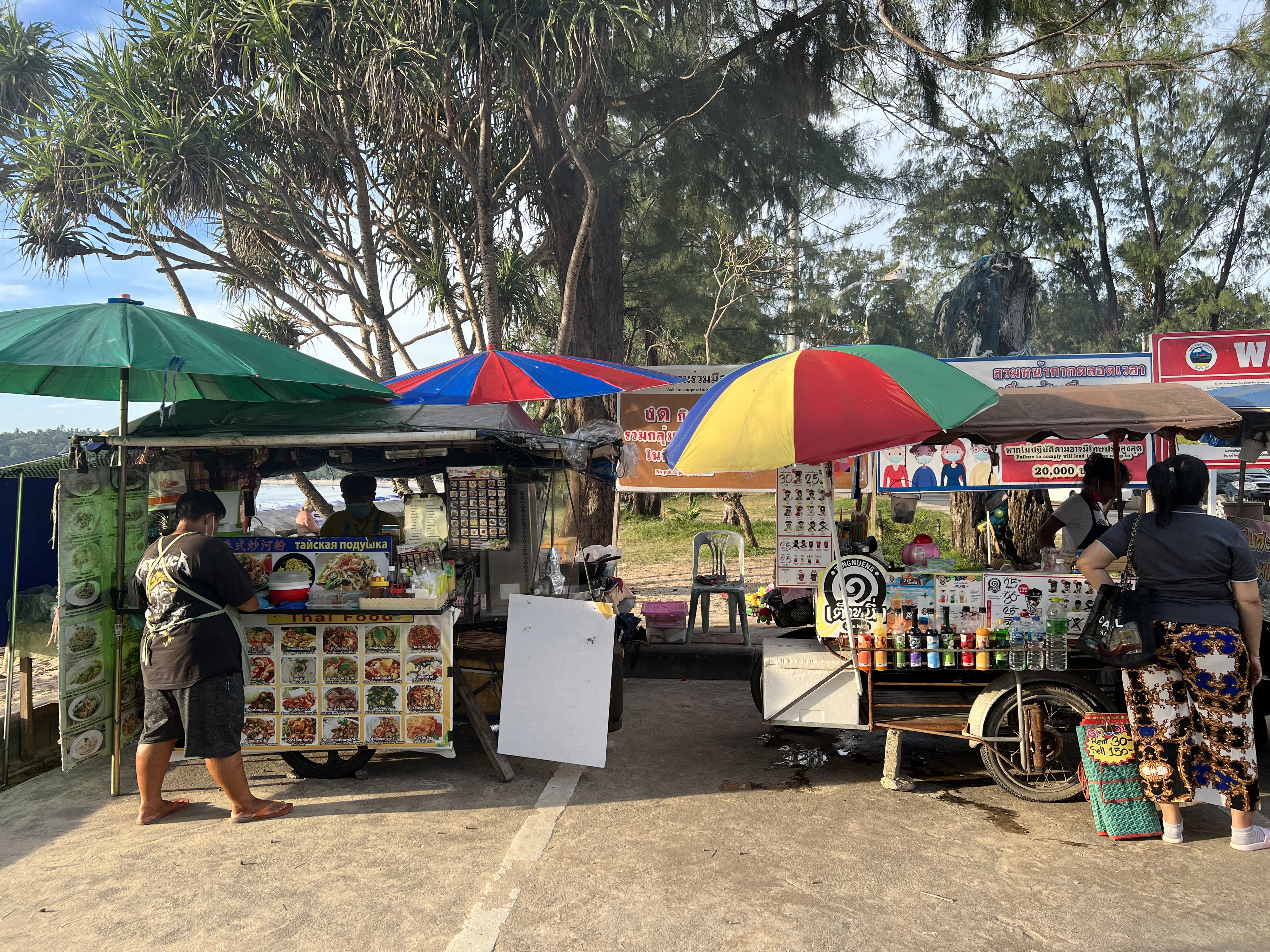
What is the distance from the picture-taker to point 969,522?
1062 centimetres

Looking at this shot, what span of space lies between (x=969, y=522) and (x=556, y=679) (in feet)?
24.9

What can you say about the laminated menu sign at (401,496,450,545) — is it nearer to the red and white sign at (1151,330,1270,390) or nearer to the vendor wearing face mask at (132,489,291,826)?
the vendor wearing face mask at (132,489,291,826)

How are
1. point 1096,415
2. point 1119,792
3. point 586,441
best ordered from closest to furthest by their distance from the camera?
point 1119,792 → point 1096,415 → point 586,441

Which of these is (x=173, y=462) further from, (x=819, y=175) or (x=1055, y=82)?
(x=1055, y=82)

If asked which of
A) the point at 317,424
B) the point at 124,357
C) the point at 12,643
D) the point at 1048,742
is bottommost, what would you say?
the point at 1048,742

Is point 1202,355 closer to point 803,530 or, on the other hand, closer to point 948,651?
point 803,530

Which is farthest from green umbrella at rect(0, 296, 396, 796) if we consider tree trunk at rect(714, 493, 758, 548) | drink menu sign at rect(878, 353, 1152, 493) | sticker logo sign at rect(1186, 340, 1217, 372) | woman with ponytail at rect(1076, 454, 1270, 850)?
tree trunk at rect(714, 493, 758, 548)

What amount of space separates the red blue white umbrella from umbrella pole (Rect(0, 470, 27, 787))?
2.34 m

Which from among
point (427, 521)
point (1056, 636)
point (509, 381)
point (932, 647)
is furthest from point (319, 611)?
point (1056, 636)

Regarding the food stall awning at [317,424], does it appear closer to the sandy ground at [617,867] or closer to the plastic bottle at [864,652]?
the sandy ground at [617,867]

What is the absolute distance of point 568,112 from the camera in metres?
8.29

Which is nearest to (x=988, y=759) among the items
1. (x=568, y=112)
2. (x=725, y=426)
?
(x=725, y=426)

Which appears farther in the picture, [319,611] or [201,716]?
[319,611]

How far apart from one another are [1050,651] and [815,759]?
1.50 metres
